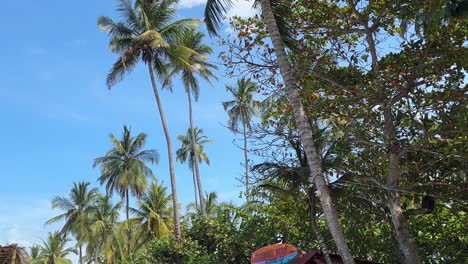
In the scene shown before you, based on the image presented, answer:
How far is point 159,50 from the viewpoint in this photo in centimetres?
2319

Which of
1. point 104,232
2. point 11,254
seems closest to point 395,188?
point 11,254

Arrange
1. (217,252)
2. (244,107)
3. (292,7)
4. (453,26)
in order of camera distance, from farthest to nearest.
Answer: (244,107), (217,252), (292,7), (453,26)

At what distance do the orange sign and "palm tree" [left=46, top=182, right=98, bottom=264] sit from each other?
3582cm

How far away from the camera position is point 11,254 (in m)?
8.14

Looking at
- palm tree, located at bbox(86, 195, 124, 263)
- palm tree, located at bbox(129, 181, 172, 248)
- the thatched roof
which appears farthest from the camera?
palm tree, located at bbox(86, 195, 124, 263)

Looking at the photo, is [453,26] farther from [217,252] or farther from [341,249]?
[217,252]

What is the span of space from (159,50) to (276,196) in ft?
46.1

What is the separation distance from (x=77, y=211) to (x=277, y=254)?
37681mm

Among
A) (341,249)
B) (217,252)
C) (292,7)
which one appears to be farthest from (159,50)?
(341,249)

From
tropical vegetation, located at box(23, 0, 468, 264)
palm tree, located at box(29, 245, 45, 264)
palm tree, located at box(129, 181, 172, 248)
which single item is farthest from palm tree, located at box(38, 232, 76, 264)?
tropical vegetation, located at box(23, 0, 468, 264)

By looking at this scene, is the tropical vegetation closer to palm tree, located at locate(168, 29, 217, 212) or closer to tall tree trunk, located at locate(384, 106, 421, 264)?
tall tree trunk, located at locate(384, 106, 421, 264)

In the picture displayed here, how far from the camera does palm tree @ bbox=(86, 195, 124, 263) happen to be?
39.9 metres

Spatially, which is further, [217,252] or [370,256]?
[217,252]

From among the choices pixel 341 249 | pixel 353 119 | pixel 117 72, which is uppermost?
pixel 117 72
